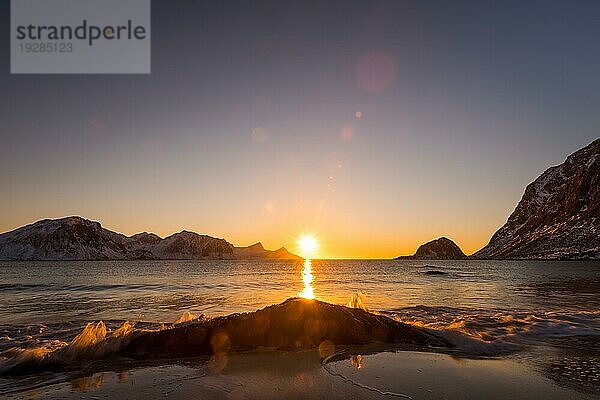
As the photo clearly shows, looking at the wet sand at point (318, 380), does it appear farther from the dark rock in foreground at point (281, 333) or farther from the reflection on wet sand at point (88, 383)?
the dark rock in foreground at point (281, 333)

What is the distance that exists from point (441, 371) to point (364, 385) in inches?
65.1

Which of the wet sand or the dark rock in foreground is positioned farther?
the dark rock in foreground

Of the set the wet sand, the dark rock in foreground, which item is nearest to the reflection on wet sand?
→ the wet sand

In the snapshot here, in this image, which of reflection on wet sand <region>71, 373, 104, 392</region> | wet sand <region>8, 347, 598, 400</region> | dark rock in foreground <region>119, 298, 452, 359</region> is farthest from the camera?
dark rock in foreground <region>119, 298, 452, 359</region>

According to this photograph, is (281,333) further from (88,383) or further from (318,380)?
(88,383)

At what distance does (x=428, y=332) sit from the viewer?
32.0ft

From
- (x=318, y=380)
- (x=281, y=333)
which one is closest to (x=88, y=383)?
(x=318, y=380)

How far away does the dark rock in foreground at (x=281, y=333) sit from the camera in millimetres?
8227

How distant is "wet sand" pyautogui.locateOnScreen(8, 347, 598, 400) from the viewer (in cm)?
558

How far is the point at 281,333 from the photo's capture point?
877cm

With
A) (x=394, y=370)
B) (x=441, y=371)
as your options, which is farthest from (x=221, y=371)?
(x=441, y=371)

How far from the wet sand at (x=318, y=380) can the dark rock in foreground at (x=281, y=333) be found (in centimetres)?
75

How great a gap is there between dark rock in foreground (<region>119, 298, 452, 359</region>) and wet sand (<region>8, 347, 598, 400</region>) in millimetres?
748

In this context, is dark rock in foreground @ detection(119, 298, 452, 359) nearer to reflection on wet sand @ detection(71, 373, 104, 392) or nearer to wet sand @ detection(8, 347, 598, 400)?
wet sand @ detection(8, 347, 598, 400)
